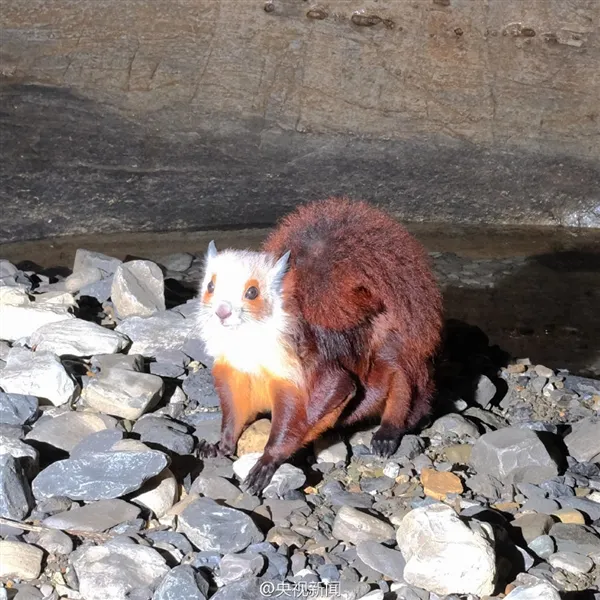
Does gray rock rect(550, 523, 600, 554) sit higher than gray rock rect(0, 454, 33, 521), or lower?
higher

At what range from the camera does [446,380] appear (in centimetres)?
367

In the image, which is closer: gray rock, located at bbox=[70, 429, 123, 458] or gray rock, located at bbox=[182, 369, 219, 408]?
gray rock, located at bbox=[70, 429, 123, 458]

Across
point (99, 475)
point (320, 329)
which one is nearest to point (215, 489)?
point (99, 475)

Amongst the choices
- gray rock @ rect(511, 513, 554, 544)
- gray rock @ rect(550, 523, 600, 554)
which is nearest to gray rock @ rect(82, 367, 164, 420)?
gray rock @ rect(511, 513, 554, 544)

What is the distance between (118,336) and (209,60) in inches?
128

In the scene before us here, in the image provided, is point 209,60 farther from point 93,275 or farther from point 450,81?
point 93,275

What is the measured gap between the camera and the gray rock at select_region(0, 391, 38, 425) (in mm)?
3098

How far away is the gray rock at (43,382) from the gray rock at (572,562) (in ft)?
5.28

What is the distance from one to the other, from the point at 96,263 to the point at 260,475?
1.94m

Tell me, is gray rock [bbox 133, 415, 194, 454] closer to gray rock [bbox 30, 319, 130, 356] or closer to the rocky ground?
the rocky ground

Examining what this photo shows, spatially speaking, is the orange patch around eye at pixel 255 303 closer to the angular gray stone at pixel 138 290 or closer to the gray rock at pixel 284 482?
the gray rock at pixel 284 482

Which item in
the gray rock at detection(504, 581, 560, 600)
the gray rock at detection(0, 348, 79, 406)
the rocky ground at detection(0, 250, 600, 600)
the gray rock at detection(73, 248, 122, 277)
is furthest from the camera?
the gray rock at detection(73, 248, 122, 277)

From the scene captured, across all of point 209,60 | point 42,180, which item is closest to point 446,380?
point 42,180

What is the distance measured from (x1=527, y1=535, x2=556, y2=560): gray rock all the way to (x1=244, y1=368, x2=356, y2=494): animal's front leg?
2.14ft
